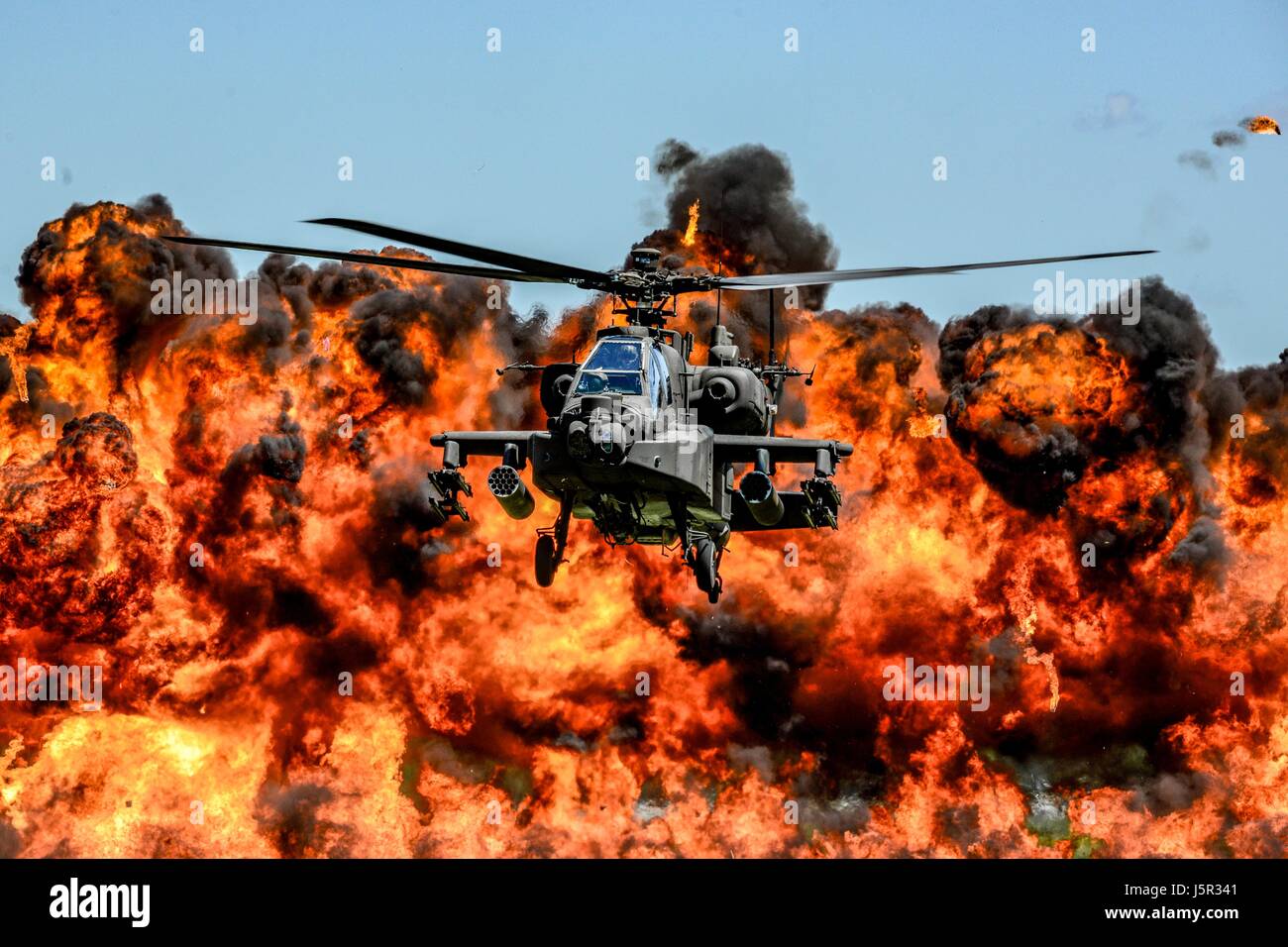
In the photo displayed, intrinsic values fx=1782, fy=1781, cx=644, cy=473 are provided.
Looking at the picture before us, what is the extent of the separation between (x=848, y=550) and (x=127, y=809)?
27448mm

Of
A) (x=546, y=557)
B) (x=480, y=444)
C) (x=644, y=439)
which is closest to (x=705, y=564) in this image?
(x=546, y=557)

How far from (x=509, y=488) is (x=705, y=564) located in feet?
16.8

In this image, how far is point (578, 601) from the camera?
6650 centimetres

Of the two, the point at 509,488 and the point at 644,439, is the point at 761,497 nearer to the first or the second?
the point at 644,439

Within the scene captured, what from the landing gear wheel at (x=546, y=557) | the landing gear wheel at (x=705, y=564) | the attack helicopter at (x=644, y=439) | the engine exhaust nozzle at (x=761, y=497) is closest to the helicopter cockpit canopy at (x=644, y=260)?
the attack helicopter at (x=644, y=439)

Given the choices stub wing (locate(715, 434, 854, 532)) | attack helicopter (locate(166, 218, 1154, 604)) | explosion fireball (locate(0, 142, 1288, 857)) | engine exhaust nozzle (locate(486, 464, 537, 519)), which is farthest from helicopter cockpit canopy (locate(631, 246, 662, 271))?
explosion fireball (locate(0, 142, 1288, 857))

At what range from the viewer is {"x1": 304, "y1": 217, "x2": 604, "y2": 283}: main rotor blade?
36.1m

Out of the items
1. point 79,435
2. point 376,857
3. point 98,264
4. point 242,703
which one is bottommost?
point 376,857

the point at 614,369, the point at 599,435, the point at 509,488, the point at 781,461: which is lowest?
the point at 509,488

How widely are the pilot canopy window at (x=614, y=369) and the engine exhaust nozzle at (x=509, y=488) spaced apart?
2573mm

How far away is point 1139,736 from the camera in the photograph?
6431cm

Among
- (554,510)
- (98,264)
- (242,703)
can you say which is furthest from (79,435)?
(554,510)

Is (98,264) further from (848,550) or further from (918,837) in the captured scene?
(918,837)

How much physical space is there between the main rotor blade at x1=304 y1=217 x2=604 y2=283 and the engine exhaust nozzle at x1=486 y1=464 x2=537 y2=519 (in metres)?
4.62
